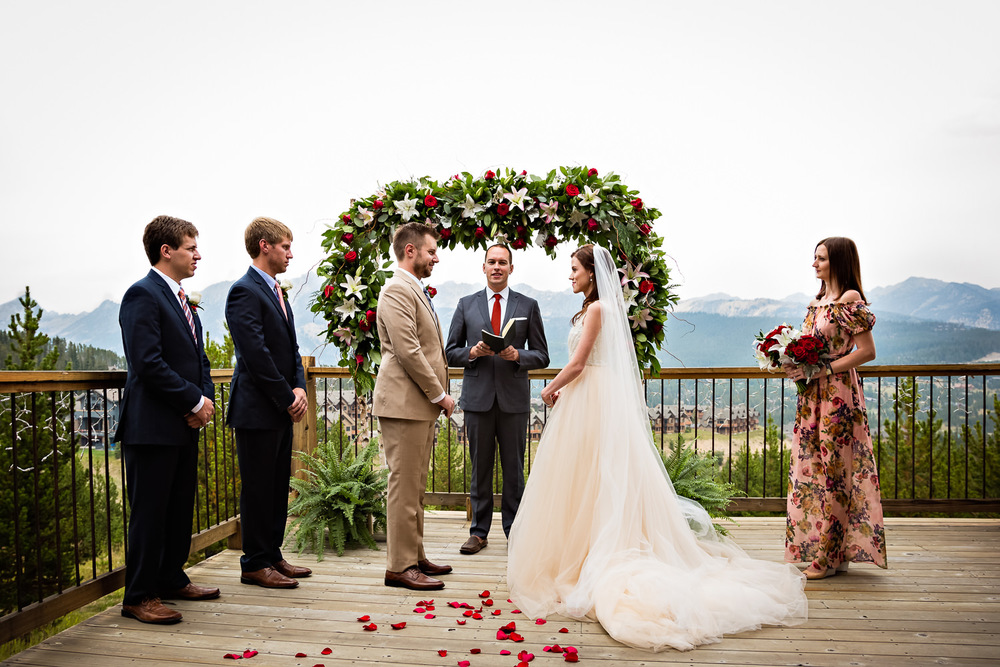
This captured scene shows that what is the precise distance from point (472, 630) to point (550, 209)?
2570 mm

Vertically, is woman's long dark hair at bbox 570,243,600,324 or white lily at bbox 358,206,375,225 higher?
white lily at bbox 358,206,375,225

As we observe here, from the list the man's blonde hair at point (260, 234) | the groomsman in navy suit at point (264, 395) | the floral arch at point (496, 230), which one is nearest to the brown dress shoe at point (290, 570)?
the groomsman in navy suit at point (264, 395)

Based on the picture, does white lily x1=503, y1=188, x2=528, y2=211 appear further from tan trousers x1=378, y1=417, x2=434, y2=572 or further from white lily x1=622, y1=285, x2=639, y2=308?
A: tan trousers x1=378, y1=417, x2=434, y2=572

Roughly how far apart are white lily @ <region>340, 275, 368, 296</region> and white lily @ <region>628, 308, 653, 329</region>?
1.82 meters

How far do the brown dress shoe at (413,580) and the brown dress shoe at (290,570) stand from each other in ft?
1.73

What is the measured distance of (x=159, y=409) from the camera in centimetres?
253

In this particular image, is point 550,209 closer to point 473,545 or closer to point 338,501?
point 473,545

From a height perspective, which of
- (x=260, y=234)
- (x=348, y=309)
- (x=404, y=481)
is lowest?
(x=404, y=481)

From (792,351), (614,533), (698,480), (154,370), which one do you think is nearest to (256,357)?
(154,370)

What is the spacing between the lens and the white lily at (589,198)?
3.88 metres

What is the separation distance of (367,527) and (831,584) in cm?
281

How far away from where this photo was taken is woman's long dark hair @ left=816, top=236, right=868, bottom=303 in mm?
3164

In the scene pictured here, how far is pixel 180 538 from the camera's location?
277cm

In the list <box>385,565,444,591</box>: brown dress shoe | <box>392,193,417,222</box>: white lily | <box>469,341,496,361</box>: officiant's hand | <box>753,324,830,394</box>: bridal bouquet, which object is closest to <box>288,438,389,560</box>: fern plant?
<box>385,565,444,591</box>: brown dress shoe
